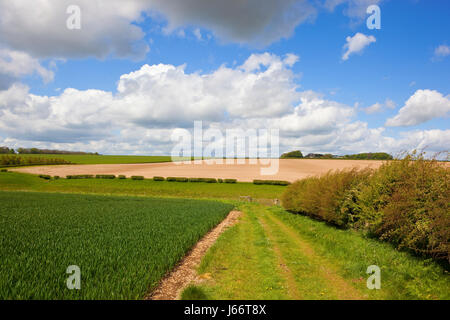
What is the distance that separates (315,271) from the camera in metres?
9.02

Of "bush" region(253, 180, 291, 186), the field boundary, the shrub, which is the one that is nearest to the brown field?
"bush" region(253, 180, 291, 186)

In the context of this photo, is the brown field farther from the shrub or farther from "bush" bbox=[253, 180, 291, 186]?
the shrub

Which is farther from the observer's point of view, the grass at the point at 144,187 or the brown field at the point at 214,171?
the brown field at the point at 214,171

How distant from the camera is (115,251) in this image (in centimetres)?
917

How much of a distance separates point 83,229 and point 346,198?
16160mm

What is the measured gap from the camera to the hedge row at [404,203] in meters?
8.21

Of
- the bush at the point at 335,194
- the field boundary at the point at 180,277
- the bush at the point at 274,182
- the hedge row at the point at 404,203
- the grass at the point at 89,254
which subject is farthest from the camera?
the bush at the point at 274,182

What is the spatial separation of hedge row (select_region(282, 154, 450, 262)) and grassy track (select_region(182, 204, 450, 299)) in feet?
2.54

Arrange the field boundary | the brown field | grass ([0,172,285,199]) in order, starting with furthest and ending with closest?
the brown field
grass ([0,172,285,199])
the field boundary

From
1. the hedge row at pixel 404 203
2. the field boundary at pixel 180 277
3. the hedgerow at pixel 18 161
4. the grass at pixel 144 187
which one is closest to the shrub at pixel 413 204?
the hedge row at pixel 404 203

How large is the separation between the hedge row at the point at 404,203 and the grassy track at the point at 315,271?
0.77m

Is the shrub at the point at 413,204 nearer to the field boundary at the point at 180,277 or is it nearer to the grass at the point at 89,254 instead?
the field boundary at the point at 180,277

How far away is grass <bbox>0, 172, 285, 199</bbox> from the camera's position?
144 ft
